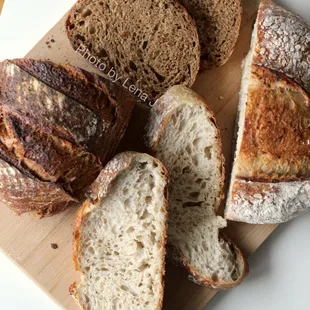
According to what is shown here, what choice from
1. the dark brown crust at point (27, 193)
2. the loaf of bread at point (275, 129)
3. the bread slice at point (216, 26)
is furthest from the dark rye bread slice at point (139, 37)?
the dark brown crust at point (27, 193)

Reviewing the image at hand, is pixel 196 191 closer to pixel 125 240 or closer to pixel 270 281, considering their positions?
pixel 125 240

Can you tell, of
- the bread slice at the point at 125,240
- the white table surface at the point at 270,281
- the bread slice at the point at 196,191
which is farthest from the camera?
the white table surface at the point at 270,281

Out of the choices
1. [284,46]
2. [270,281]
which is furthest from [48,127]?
[270,281]

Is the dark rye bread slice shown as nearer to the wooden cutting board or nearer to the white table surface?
the wooden cutting board

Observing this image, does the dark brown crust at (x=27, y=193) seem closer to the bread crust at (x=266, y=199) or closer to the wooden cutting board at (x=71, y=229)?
the wooden cutting board at (x=71, y=229)

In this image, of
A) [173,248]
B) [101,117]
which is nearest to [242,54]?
[101,117]

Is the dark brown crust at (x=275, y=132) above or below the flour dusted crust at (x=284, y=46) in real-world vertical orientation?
below

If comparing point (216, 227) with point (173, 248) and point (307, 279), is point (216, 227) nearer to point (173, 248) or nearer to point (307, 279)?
point (173, 248)
